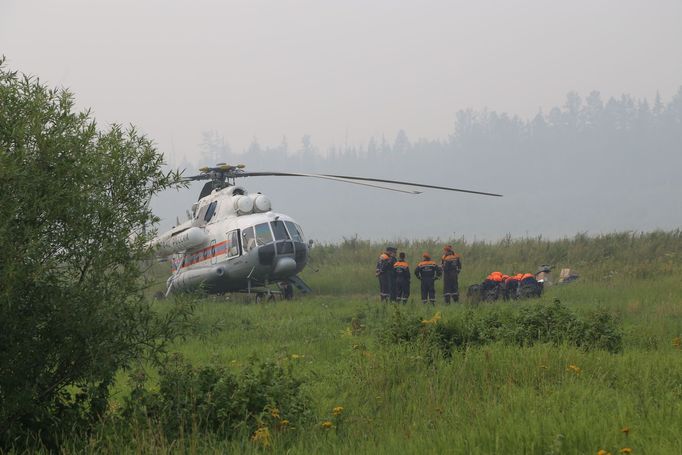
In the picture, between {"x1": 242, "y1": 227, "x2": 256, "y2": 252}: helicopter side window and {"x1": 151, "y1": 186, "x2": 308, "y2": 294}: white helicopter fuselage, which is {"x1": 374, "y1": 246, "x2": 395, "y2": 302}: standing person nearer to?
{"x1": 151, "y1": 186, "x2": 308, "y2": 294}: white helicopter fuselage

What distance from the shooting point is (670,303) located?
672 inches

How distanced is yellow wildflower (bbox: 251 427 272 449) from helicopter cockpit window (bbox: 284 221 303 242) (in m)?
15.9

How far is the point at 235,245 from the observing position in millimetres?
22844

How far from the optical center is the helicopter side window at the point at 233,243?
22812 mm

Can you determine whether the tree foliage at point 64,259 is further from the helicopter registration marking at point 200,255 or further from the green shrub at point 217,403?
the helicopter registration marking at point 200,255

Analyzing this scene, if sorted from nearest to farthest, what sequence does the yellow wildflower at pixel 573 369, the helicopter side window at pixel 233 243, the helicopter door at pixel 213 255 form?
the yellow wildflower at pixel 573 369
the helicopter side window at pixel 233 243
the helicopter door at pixel 213 255

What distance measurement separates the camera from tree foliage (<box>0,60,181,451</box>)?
23.7ft

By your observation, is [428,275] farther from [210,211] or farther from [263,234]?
[210,211]

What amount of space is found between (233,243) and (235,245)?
0.09 metres

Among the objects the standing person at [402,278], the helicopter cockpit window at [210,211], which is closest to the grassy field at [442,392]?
the standing person at [402,278]

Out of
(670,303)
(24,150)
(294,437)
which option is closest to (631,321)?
(670,303)

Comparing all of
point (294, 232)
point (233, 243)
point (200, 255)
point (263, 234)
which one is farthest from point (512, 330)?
point (200, 255)

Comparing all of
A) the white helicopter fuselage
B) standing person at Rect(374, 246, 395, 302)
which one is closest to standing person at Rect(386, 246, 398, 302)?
standing person at Rect(374, 246, 395, 302)

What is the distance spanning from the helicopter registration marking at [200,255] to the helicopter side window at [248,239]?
743 millimetres
